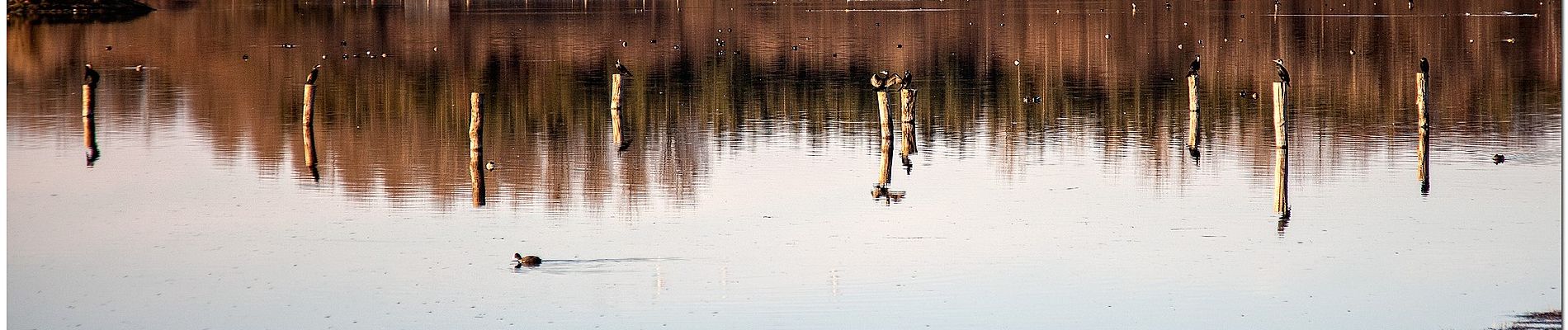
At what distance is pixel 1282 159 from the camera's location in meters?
24.5

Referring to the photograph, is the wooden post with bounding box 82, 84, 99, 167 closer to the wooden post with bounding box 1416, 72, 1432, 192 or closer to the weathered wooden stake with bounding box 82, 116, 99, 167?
the weathered wooden stake with bounding box 82, 116, 99, 167

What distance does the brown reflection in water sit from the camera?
104ft

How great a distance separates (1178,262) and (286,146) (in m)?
20.2

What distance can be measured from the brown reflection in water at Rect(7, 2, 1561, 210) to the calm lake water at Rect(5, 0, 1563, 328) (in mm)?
222

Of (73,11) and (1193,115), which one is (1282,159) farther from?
(73,11)

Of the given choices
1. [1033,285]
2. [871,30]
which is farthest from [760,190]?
[871,30]

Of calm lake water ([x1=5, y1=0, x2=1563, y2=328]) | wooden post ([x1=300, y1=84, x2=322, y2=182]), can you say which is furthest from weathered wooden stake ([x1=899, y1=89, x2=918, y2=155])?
wooden post ([x1=300, y1=84, x2=322, y2=182])

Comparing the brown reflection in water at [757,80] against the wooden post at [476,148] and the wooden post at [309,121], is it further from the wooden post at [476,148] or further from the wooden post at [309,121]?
the wooden post at [476,148]

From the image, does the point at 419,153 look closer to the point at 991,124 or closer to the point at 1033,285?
the point at 991,124

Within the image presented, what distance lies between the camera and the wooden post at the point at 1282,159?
2359 cm

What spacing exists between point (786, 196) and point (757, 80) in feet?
73.0

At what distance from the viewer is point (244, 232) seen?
2241cm

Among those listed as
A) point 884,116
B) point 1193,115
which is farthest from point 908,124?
point 1193,115

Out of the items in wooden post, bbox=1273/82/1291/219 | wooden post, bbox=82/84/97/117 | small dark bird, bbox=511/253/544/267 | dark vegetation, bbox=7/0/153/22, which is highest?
dark vegetation, bbox=7/0/153/22
